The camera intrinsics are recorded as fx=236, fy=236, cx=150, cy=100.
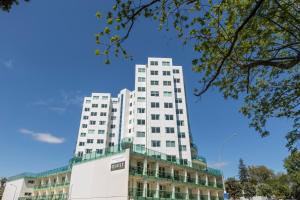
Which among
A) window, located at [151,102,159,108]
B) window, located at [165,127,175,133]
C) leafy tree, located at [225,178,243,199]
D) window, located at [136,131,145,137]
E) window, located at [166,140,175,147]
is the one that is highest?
window, located at [151,102,159,108]

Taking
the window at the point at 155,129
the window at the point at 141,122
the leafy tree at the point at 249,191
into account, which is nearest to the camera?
the window at the point at 155,129

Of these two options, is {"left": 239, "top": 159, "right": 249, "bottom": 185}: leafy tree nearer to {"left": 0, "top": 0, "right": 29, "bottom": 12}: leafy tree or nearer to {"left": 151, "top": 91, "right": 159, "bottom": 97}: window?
{"left": 151, "top": 91, "right": 159, "bottom": 97}: window

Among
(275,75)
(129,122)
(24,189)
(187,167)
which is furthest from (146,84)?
(275,75)

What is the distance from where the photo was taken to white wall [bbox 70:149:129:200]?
2917cm

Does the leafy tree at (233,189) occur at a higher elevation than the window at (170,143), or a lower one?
lower

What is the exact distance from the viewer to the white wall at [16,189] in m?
49.2

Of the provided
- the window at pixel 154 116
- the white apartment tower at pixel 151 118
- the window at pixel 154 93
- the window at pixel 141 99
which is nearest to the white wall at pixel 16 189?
the white apartment tower at pixel 151 118

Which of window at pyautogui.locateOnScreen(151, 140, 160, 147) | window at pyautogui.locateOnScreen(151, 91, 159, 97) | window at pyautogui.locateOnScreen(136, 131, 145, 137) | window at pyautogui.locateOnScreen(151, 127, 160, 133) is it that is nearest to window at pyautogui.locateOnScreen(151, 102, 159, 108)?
window at pyautogui.locateOnScreen(151, 91, 159, 97)

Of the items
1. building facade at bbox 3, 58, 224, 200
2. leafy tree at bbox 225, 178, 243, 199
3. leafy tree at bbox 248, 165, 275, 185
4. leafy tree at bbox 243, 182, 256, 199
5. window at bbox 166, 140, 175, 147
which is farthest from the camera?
leafy tree at bbox 248, 165, 275, 185

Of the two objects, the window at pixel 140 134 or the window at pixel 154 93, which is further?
the window at pixel 154 93

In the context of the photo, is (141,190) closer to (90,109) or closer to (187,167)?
(187,167)

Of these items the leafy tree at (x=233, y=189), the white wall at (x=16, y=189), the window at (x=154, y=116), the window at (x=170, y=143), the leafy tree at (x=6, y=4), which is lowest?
the leafy tree at (x=6, y=4)

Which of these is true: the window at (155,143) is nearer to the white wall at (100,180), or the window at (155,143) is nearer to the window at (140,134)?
the window at (140,134)

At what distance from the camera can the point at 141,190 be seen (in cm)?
3097
